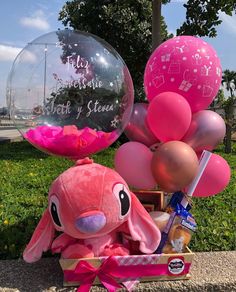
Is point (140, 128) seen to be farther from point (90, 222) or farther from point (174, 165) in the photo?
point (90, 222)

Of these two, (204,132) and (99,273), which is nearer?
(99,273)

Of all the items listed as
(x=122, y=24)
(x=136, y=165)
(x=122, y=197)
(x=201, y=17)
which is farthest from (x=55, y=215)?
(x=122, y=24)

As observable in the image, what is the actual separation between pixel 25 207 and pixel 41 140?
1.91 metres

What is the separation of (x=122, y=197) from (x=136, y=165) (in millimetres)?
382

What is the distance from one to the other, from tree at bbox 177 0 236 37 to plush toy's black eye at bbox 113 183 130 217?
7.88m

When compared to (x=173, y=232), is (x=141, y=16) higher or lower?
higher

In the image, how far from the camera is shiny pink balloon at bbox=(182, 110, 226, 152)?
3.07 m

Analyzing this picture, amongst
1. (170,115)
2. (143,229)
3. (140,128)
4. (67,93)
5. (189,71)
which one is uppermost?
(189,71)

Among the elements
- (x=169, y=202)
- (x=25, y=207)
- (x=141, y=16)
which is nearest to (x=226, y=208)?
(x=169, y=202)

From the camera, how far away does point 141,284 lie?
2.74 m

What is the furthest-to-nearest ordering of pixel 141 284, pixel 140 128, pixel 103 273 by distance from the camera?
pixel 140 128
pixel 141 284
pixel 103 273

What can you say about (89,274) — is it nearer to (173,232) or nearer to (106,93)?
(173,232)

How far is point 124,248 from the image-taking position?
2793mm

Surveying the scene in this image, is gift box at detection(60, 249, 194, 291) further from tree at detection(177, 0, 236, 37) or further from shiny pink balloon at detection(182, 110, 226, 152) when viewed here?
tree at detection(177, 0, 236, 37)
